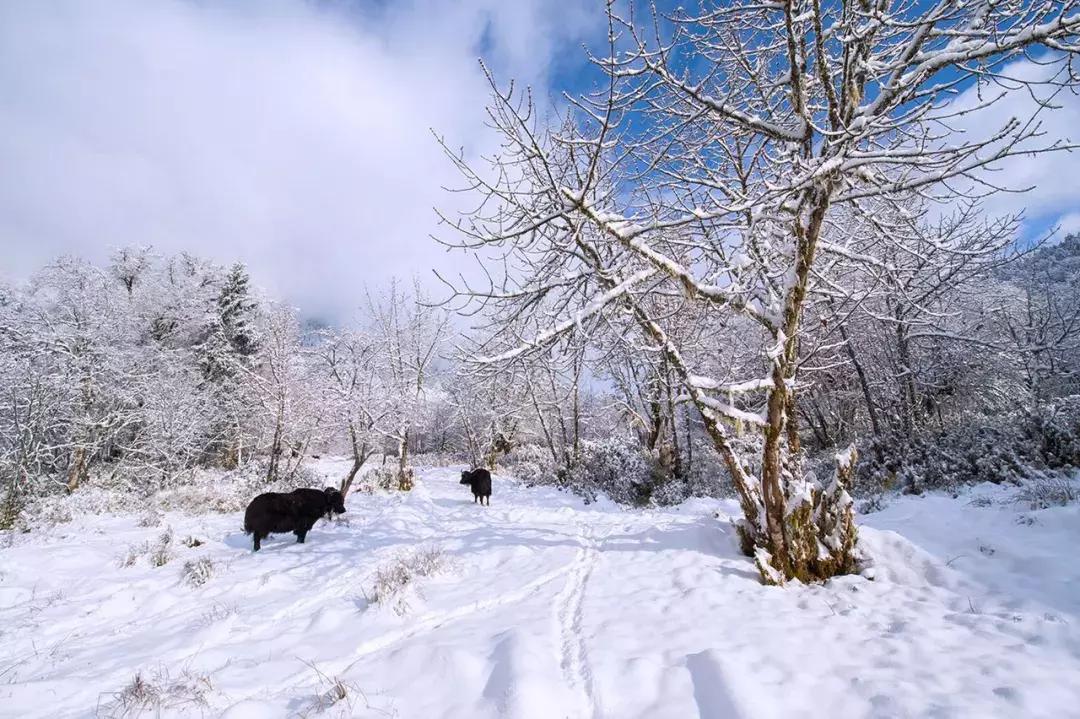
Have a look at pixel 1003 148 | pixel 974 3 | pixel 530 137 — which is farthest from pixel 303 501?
pixel 974 3

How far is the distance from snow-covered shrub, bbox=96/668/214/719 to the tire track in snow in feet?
7.02

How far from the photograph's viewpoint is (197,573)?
5551 millimetres

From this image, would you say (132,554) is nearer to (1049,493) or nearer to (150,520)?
(150,520)

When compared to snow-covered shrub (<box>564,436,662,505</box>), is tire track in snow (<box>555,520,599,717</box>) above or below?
below

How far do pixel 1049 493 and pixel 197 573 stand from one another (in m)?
10.2

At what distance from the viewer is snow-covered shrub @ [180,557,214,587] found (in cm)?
551

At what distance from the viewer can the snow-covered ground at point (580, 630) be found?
2.51m

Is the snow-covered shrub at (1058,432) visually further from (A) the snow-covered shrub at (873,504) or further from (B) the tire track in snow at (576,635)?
(B) the tire track in snow at (576,635)

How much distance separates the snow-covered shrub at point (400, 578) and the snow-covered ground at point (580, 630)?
0.24ft

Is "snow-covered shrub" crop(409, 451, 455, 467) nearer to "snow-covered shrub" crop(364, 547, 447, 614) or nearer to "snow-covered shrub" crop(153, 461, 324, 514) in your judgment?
"snow-covered shrub" crop(153, 461, 324, 514)

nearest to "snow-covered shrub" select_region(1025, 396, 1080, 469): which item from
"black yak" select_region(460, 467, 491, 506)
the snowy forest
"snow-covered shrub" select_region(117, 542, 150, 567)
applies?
the snowy forest

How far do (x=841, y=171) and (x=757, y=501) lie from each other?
136 inches

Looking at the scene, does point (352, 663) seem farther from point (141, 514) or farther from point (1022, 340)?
point (1022, 340)

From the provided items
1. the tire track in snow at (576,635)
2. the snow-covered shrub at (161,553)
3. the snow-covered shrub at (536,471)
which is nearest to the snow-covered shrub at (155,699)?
the tire track in snow at (576,635)
